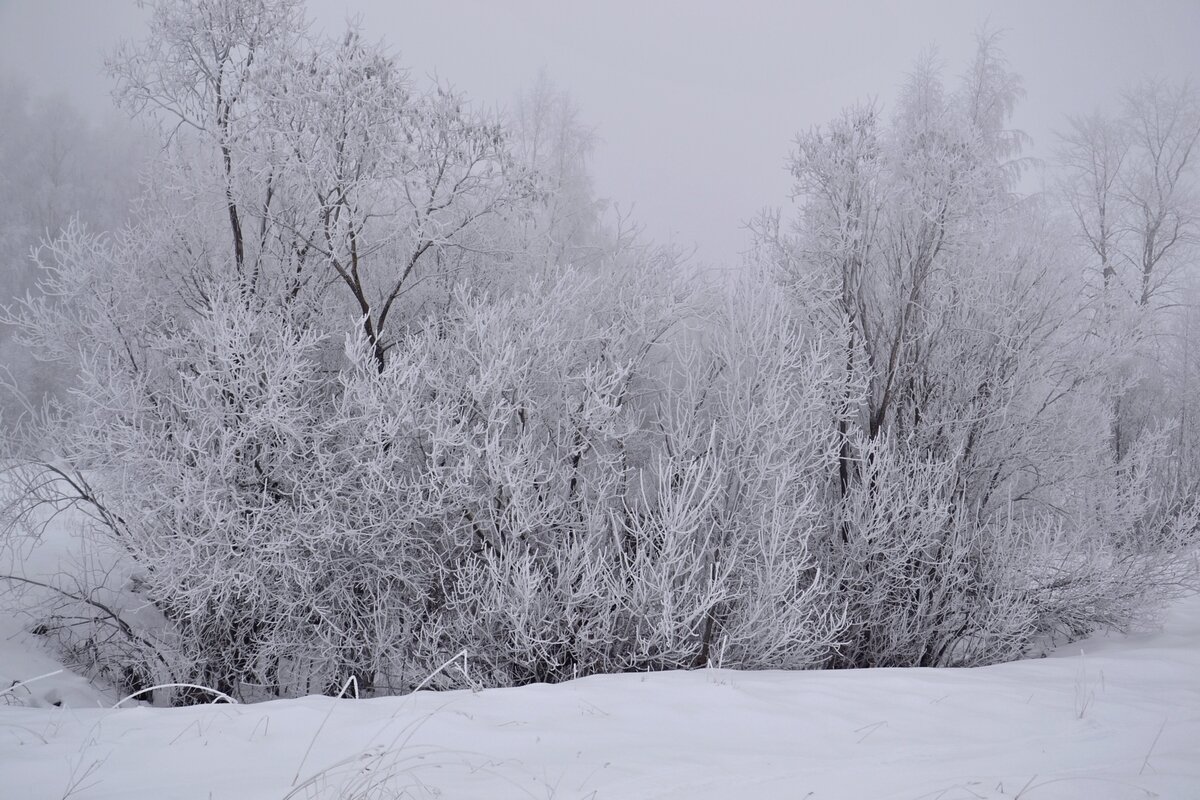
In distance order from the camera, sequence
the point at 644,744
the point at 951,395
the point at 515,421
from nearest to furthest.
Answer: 1. the point at 644,744
2. the point at 515,421
3. the point at 951,395

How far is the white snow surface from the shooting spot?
9.17 feet

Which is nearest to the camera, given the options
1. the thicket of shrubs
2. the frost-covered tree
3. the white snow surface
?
the white snow surface

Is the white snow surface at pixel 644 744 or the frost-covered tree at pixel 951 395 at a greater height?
the frost-covered tree at pixel 951 395

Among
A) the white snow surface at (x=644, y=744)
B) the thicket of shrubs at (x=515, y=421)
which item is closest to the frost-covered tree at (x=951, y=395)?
the thicket of shrubs at (x=515, y=421)

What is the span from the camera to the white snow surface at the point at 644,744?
279 centimetres

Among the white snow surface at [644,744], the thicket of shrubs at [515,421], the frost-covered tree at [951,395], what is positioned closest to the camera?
the white snow surface at [644,744]

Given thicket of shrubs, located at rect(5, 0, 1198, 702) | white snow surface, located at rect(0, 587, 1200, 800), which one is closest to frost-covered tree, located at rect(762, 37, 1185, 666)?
thicket of shrubs, located at rect(5, 0, 1198, 702)

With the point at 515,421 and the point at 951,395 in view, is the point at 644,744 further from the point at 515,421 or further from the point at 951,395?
the point at 951,395

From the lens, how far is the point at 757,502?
7.89 metres

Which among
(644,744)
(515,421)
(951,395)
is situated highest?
(951,395)

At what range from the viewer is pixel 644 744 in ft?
11.4

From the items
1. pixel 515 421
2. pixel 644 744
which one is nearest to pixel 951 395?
pixel 515 421

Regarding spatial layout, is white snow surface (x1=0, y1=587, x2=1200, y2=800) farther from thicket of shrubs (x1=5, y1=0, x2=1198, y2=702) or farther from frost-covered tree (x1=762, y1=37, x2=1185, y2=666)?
frost-covered tree (x1=762, y1=37, x2=1185, y2=666)

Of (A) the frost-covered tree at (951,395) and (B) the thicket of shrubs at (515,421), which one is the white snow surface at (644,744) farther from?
(A) the frost-covered tree at (951,395)
